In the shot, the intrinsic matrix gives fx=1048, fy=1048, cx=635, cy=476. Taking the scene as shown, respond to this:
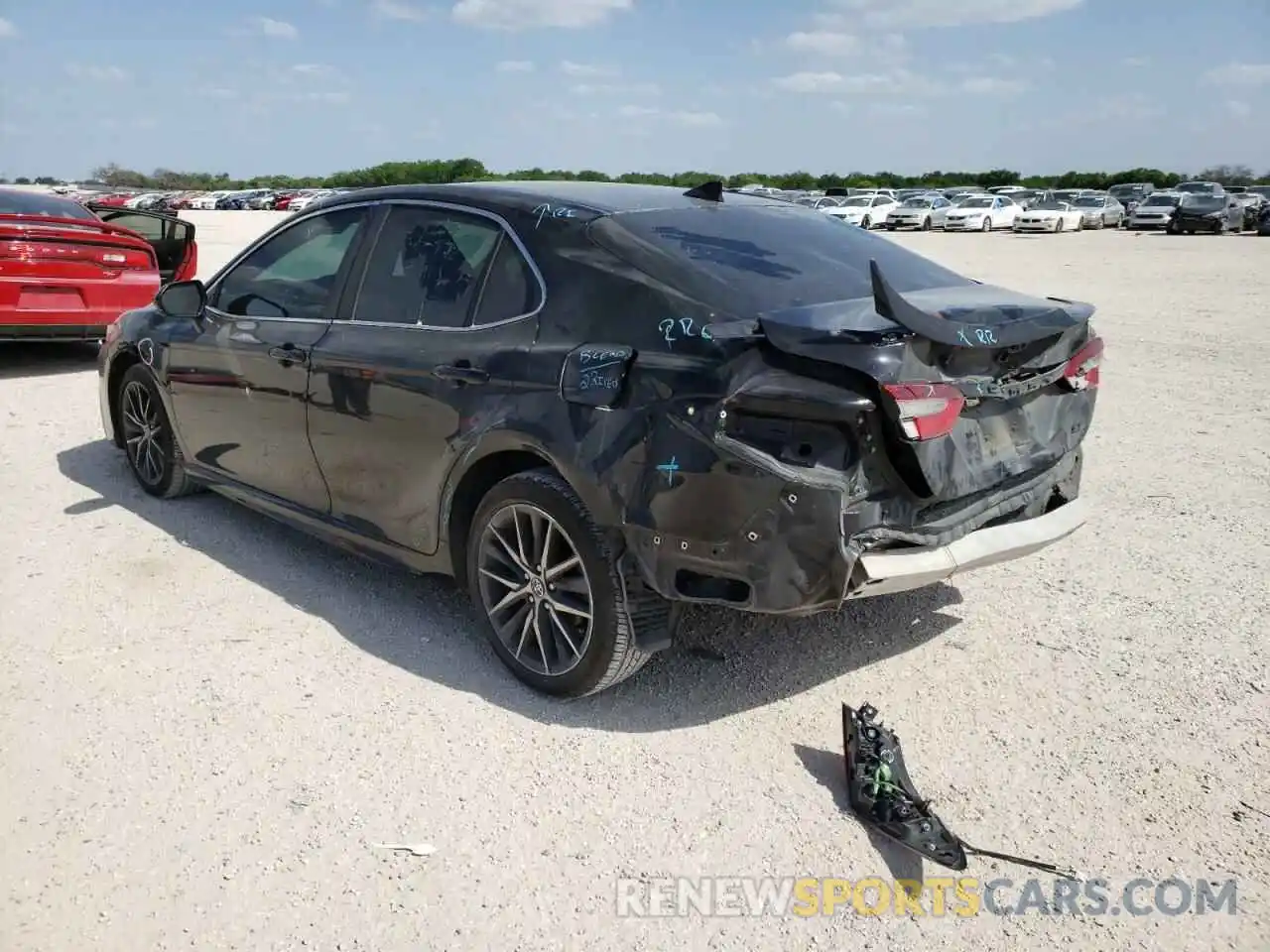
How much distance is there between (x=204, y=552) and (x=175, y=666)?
131cm

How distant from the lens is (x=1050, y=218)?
39250 millimetres

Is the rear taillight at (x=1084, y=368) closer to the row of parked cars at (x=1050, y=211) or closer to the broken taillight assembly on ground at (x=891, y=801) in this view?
the broken taillight assembly on ground at (x=891, y=801)

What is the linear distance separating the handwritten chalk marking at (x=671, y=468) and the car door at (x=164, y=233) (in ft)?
32.5

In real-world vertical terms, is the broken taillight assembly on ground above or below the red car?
below

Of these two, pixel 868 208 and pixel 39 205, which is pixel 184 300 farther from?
pixel 868 208

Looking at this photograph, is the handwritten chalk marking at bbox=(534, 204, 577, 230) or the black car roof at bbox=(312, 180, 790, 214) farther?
the black car roof at bbox=(312, 180, 790, 214)

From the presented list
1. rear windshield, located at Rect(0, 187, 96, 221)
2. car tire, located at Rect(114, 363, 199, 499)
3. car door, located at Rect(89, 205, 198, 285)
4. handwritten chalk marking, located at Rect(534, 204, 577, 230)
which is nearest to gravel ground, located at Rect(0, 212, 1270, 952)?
car tire, located at Rect(114, 363, 199, 499)

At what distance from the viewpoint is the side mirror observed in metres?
5.25

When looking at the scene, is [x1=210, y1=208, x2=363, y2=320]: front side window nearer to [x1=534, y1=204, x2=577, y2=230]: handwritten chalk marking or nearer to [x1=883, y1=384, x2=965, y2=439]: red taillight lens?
[x1=534, y1=204, x2=577, y2=230]: handwritten chalk marking

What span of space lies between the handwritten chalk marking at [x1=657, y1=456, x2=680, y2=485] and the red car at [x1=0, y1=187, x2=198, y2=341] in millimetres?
7780

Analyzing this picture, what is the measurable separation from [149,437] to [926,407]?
15.1 feet

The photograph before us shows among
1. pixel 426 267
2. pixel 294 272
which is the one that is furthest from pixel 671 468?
pixel 294 272

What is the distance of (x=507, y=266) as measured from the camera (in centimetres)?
Result: 385

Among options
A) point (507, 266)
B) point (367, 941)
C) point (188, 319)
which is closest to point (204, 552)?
point (188, 319)
